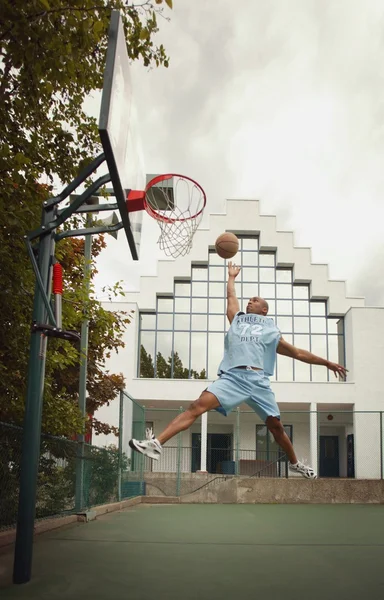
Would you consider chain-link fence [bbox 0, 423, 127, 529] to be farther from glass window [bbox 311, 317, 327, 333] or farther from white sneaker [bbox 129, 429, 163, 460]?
glass window [bbox 311, 317, 327, 333]

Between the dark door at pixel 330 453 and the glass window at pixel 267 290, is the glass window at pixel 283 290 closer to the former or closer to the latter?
the glass window at pixel 267 290

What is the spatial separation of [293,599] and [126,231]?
3361 millimetres

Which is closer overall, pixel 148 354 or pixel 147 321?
pixel 148 354

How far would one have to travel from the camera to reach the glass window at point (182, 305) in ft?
127

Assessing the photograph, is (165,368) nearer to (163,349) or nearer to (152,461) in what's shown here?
(163,349)

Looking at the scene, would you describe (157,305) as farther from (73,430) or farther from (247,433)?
(73,430)

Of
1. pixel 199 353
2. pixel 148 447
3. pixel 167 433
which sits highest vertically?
pixel 199 353

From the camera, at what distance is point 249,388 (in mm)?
6672

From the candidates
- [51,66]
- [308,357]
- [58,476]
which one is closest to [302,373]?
[58,476]

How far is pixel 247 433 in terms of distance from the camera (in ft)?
123

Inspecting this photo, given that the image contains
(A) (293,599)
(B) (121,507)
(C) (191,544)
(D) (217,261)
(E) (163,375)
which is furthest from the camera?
(D) (217,261)

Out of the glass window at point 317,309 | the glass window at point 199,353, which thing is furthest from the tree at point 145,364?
the glass window at point 317,309

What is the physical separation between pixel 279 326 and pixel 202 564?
110 ft

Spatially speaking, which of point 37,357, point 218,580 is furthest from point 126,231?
point 218,580
